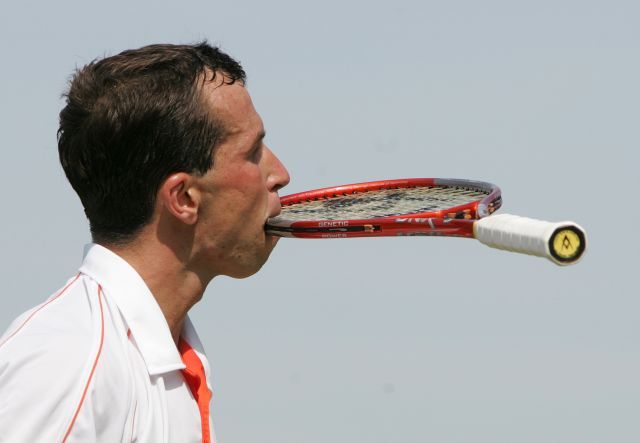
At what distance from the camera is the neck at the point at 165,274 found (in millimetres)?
6640

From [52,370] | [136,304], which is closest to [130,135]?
[136,304]

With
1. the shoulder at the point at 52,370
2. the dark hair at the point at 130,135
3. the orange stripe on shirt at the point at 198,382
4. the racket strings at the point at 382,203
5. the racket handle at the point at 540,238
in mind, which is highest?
the dark hair at the point at 130,135

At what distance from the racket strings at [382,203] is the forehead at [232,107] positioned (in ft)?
4.07

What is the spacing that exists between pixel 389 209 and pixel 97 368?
3.29 meters

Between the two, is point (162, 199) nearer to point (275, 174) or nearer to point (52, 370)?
point (275, 174)

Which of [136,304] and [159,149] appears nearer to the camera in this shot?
[136,304]

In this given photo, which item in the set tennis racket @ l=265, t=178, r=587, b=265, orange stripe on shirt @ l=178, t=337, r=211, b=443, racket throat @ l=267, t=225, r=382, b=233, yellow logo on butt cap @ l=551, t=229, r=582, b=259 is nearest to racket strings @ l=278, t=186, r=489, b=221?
tennis racket @ l=265, t=178, r=587, b=265

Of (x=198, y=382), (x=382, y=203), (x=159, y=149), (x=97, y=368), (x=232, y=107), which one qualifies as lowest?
(x=198, y=382)

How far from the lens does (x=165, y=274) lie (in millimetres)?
6691

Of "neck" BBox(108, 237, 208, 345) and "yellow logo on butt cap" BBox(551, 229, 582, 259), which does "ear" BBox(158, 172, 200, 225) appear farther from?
"yellow logo on butt cap" BBox(551, 229, 582, 259)

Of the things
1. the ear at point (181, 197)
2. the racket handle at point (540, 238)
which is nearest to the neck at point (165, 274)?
the ear at point (181, 197)

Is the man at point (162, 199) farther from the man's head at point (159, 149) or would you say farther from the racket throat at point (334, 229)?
the racket throat at point (334, 229)

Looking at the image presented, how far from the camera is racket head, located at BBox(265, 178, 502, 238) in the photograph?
23.5 ft

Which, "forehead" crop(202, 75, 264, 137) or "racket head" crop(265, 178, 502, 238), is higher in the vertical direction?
"forehead" crop(202, 75, 264, 137)
